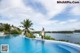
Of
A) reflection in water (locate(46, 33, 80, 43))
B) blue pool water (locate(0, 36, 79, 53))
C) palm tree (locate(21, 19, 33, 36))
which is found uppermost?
palm tree (locate(21, 19, 33, 36))

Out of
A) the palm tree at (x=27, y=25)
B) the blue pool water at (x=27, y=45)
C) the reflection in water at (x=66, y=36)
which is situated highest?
the palm tree at (x=27, y=25)

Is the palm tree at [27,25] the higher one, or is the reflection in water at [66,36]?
the palm tree at [27,25]

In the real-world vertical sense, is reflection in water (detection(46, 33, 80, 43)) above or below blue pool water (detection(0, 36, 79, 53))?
above

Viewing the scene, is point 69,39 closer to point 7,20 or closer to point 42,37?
point 42,37

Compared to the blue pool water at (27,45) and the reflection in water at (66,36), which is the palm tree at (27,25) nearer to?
the blue pool water at (27,45)

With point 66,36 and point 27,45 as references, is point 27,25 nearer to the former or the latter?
point 27,45

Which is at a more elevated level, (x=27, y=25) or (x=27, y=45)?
(x=27, y=25)

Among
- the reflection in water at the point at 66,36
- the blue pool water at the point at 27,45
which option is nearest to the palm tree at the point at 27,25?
the blue pool water at the point at 27,45

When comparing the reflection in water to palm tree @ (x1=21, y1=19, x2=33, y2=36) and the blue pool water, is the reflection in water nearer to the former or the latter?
the blue pool water

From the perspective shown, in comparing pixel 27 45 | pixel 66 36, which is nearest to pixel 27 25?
pixel 27 45

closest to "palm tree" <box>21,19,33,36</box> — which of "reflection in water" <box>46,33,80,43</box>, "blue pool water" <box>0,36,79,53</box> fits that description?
"blue pool water" <box>0,36,79,53</box>

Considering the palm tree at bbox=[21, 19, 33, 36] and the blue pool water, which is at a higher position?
the palm tree at bbox=[21, 19, 33, 36]

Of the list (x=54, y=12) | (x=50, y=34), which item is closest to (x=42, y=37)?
(x=50, y=34)

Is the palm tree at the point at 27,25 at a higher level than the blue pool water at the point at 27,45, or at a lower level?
higher
